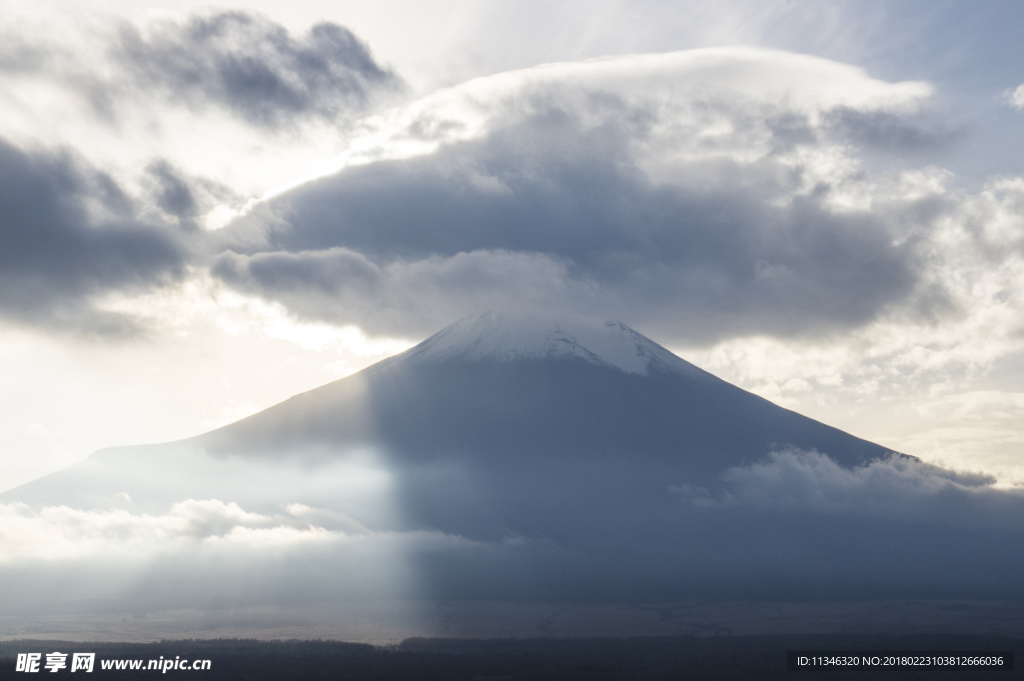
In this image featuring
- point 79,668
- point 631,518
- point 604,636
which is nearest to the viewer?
point 79,668

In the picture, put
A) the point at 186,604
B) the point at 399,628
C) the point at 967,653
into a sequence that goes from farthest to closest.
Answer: the point at 186,604
the point at 399,628
the point at 967,653

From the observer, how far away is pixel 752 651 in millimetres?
90250

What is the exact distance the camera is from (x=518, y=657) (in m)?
85.4

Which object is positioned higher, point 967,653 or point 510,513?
point 510,513

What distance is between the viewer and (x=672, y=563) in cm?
17338

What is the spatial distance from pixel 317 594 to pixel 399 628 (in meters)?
45.6

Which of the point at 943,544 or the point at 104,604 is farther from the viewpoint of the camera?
the point at 943,544

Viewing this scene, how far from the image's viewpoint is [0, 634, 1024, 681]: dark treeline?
234ft

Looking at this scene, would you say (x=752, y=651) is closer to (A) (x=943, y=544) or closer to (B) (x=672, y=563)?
(B) (x=672, y=563)

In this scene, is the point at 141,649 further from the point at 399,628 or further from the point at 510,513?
the point at 510,513

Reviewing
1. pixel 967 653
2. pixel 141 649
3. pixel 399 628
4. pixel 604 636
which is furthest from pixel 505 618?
pixel 967 653

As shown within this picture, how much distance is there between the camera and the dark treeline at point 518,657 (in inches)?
2810

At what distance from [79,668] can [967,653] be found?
8595 centimetres

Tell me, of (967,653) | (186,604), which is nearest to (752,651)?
(967,653)
